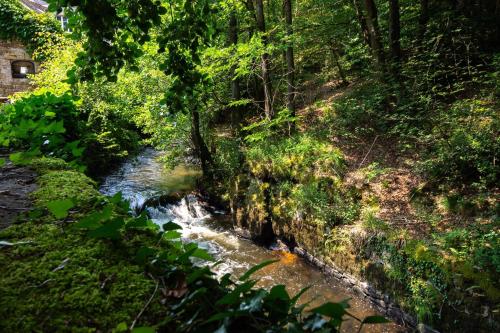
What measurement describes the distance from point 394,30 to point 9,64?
20475mm

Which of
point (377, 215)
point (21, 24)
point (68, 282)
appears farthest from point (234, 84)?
point (21, 24)

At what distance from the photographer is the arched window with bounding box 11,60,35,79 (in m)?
19.6

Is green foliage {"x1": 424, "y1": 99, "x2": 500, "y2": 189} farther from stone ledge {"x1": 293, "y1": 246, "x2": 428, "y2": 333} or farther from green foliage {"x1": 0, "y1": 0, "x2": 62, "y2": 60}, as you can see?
green foliage {"x1": 0, "y1": 0, "x2": 62, "y2": 60}

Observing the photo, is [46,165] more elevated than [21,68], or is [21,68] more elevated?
[21,68]

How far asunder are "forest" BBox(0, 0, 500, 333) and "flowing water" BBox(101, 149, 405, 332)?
61 millimetres

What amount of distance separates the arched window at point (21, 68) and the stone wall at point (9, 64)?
30 centimetres

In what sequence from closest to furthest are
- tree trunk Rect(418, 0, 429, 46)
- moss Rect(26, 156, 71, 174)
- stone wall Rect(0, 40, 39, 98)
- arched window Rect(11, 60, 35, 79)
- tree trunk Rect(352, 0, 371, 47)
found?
moss Rect(26, 156, 71, 174) → tree trunk Rect(418, 0, 429, 46) → tree trunk Rect(352, 0, 371, 47) → stone wall Rect(0, 40, 39, 98) → arched window Rect(11, 60, 35, 79)

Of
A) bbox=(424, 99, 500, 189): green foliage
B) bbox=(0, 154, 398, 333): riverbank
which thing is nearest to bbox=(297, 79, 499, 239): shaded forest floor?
bbox=(424, 99, 500, 189): green foliage

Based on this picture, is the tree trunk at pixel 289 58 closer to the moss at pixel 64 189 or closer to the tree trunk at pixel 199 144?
the tree trunk at pixel 199 144

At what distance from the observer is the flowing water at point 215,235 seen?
6.09 m

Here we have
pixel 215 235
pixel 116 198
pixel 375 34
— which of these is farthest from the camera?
pixel 215 235

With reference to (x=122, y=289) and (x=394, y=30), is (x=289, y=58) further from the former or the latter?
(x=122, y=289)

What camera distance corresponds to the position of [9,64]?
755 inches

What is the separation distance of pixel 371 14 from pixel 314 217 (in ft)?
17.1
